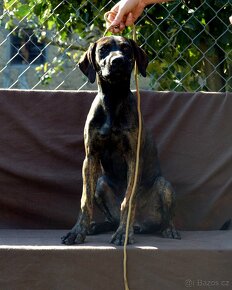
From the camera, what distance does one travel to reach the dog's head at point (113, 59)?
399cm

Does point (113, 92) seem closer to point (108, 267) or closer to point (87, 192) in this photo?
point (87, 192)

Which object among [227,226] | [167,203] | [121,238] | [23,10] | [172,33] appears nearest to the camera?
[121,238]

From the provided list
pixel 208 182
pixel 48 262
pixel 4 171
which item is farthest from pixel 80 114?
pixel 48 262

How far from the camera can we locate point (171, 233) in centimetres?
429

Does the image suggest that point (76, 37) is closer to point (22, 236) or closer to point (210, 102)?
point (210, 102)

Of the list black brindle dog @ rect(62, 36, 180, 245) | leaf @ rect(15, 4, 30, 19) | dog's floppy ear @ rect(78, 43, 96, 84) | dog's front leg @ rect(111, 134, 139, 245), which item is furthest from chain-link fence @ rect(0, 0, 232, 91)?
dog's front leg @ rect(111, 134, 139, 245)

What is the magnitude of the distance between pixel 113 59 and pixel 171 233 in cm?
103

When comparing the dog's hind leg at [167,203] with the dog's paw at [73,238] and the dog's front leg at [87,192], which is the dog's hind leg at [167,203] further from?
the dog's paw at [73,238]

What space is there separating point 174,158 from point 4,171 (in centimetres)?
103

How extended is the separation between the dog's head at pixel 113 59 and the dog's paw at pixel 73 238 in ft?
2.67

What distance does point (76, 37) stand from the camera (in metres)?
5.77

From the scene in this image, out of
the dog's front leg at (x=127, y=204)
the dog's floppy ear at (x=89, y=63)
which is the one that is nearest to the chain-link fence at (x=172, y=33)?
the dog's floppy ear at (x=89, y=63)

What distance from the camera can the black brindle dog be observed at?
408cm

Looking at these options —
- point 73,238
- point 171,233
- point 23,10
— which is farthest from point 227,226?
point 23,10
